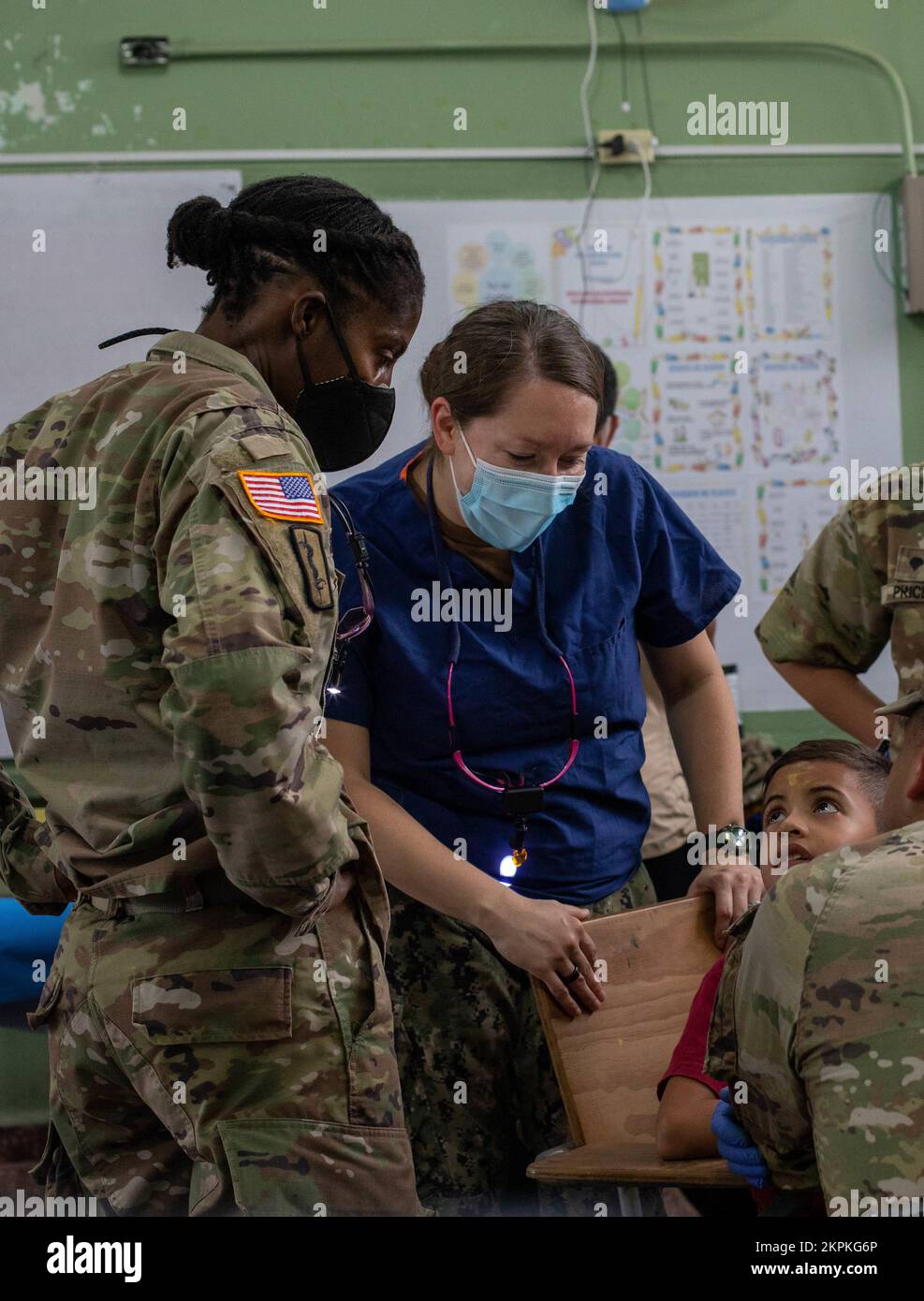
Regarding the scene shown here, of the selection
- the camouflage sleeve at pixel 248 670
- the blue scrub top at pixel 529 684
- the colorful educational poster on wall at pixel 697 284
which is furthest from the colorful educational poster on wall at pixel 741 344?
the camouflage sleeve at pixel 248 670

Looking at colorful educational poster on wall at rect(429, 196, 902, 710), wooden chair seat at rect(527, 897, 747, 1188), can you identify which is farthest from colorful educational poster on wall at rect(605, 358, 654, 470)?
wooden chair seat at rect(527, 897, 747, 1188)

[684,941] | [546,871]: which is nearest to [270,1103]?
[546,871]

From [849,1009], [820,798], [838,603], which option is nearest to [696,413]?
[838,603]

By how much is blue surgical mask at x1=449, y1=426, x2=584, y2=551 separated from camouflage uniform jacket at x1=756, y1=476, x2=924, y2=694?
418 millimetres

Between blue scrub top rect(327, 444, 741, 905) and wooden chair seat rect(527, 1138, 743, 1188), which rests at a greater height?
blue scrub top rect(327, 444, 741, 905)

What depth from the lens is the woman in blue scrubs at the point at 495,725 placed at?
1540 mm

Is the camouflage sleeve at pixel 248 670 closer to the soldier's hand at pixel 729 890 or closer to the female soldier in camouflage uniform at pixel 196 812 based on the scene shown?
the female soldier in camouflage uniform at pixel 196 812

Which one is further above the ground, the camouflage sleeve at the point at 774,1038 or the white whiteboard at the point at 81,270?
the white whiteboard at the point at 81,270

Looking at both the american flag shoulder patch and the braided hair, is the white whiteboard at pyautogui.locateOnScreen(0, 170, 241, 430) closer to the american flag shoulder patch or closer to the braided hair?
the braided hair

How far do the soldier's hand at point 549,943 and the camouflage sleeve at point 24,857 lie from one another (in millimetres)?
483

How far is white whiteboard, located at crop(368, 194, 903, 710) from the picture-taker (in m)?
3.08

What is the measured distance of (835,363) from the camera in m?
3.18

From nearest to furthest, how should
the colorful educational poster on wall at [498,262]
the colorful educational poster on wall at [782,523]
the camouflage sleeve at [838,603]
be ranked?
the camouflage sleeve at [838,603] < the colorful educational poster on wall at [498,262] < the colorful educational poster on wall at [782,523]
